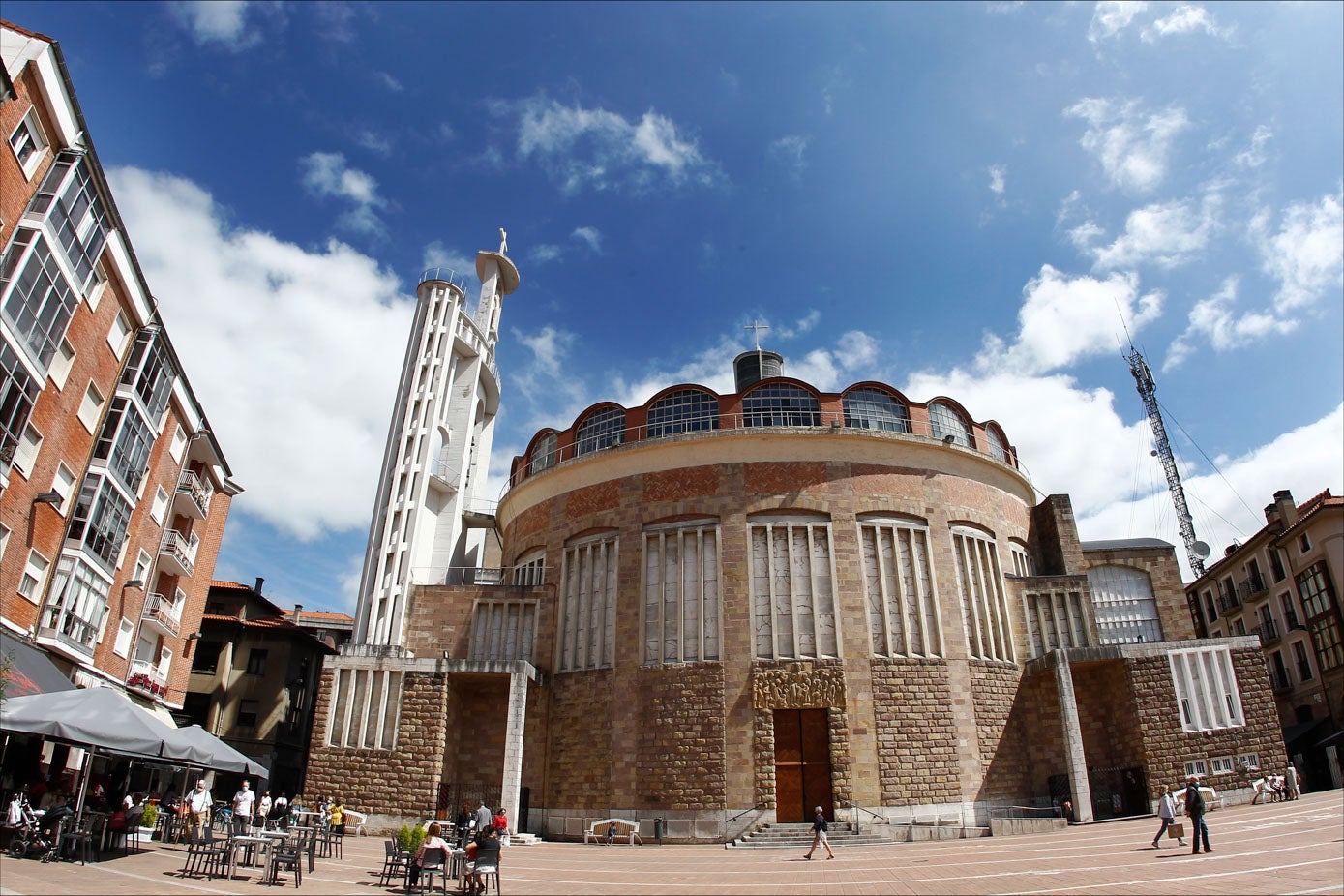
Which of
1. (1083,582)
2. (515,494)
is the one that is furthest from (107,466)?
(1083,582)

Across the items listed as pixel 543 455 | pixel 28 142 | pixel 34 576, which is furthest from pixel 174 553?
pixel 28 142

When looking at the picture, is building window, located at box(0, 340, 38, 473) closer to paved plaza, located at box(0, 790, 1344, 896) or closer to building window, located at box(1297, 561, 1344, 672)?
paved plaza, located at box(0, 790, 1344, 896)

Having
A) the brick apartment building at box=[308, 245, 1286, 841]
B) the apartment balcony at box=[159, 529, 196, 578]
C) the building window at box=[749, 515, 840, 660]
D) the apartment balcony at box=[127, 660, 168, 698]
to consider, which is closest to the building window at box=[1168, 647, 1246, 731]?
the brick apartment building at box=[308, 245, 1286, 841]

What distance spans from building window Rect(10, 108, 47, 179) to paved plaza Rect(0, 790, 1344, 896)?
14.8 metres

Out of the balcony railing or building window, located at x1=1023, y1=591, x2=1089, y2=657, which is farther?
the balcony railing

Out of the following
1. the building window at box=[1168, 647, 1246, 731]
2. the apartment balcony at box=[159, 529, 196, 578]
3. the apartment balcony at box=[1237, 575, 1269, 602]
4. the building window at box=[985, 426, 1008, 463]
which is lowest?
the building window at box=[1168, 647, 1246, 731]

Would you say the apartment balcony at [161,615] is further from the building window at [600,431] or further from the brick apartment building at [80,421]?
the building window at [600,431]

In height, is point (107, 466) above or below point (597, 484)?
below

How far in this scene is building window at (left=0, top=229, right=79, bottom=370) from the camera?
56.9ft

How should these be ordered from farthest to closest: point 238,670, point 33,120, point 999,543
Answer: point 238,670, point 999,543, point 33,120

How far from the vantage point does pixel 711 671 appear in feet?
82.7

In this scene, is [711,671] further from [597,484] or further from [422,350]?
[422,350]

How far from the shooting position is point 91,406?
22453mm

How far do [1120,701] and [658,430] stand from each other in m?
17.8
